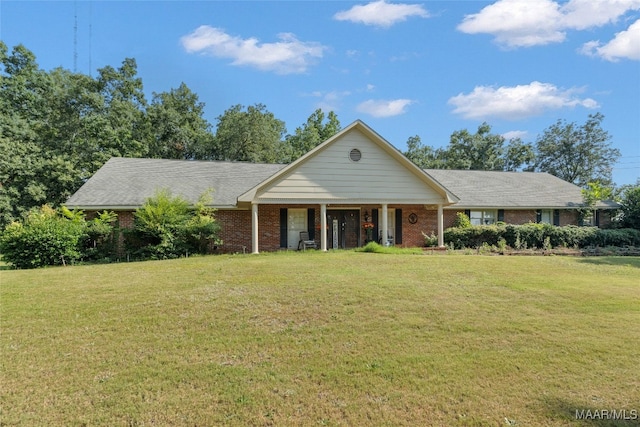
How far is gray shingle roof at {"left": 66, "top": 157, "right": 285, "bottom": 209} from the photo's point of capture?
15.4 metres

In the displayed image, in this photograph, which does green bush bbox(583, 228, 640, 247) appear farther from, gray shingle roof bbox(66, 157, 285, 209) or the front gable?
gray shingle roof bbox(66, 157, 285, 209)

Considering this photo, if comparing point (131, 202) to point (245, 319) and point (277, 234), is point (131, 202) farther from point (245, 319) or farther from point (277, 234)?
point (245, 319)

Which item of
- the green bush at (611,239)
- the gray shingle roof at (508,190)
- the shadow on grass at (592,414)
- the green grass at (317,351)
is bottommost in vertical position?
the shadow on grass at (592,414)

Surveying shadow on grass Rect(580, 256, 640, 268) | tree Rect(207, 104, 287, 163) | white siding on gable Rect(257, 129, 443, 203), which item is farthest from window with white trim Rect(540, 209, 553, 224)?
tree Rect(207, 104, 287, 163)

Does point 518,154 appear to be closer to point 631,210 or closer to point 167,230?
point 631,210

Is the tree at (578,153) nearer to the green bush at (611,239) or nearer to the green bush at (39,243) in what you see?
the green bush at (611,239)

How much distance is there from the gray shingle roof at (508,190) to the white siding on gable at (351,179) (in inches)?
157

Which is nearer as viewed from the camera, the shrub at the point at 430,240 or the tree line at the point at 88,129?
the shrub at the point at 430,240

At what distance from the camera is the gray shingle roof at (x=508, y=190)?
19453mm

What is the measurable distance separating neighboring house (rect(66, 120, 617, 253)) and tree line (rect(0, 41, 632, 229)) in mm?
9693

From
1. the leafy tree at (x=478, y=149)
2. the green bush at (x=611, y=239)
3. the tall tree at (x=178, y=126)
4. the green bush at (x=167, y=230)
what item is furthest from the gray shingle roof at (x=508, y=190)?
the tall tree at (x=178, y=126)

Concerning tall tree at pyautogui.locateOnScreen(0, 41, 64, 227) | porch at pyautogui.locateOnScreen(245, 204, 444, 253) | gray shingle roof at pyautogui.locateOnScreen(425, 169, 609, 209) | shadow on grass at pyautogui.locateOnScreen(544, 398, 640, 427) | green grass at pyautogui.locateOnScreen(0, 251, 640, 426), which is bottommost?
shadow on grass at pyautogui.locateOnScreen(544, 398, 640, 427)

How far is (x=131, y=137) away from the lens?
28.4 meters

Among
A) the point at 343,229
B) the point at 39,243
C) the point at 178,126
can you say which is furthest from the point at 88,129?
the point at 343,229
